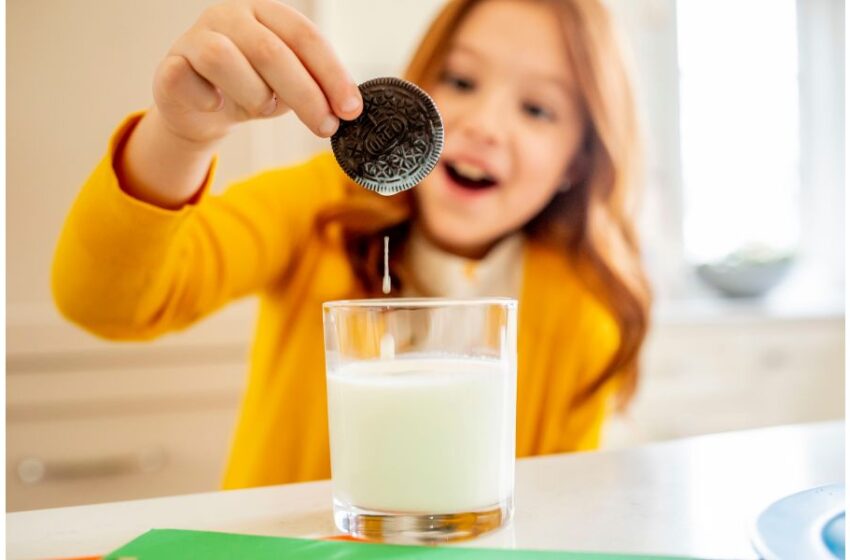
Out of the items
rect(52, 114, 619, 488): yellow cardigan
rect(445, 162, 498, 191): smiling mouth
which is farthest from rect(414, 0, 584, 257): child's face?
rect(52, 114, 619, 488): yellow cardigan

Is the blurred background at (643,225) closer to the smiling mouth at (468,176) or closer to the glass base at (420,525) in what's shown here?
the smiling mouth at (468,176)

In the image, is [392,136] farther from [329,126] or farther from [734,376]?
[734,376]

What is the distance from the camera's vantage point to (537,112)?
1.15 metres

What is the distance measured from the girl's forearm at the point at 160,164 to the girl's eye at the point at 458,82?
1.81 ft

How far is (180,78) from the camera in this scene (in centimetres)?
55

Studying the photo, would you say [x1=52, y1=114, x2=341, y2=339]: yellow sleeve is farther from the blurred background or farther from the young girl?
the blurred background

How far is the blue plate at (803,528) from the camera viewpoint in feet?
1.36

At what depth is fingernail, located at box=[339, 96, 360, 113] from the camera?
1.68 feet

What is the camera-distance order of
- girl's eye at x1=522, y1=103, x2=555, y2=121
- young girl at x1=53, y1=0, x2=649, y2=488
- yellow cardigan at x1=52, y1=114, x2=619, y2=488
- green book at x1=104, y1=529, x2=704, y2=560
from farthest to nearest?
1. girl's eye at x1=522, y1=103, x2=555, y2=121
2. young girl at x1=53, y1=0, x2=649, y2=488
3. yellow cardigan at x1=52, y1=114, x2=619, y2=488
4. green book at x1=104, y1=529, x2=704, y2=560

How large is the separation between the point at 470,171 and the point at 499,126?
0.07m

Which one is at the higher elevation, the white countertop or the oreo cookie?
the oreo cookie

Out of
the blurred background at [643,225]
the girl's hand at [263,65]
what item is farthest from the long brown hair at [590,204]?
the girl's hand at [263,65]

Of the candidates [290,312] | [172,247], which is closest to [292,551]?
[172,247]

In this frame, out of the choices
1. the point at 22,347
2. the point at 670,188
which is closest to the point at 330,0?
the point at 22,347
